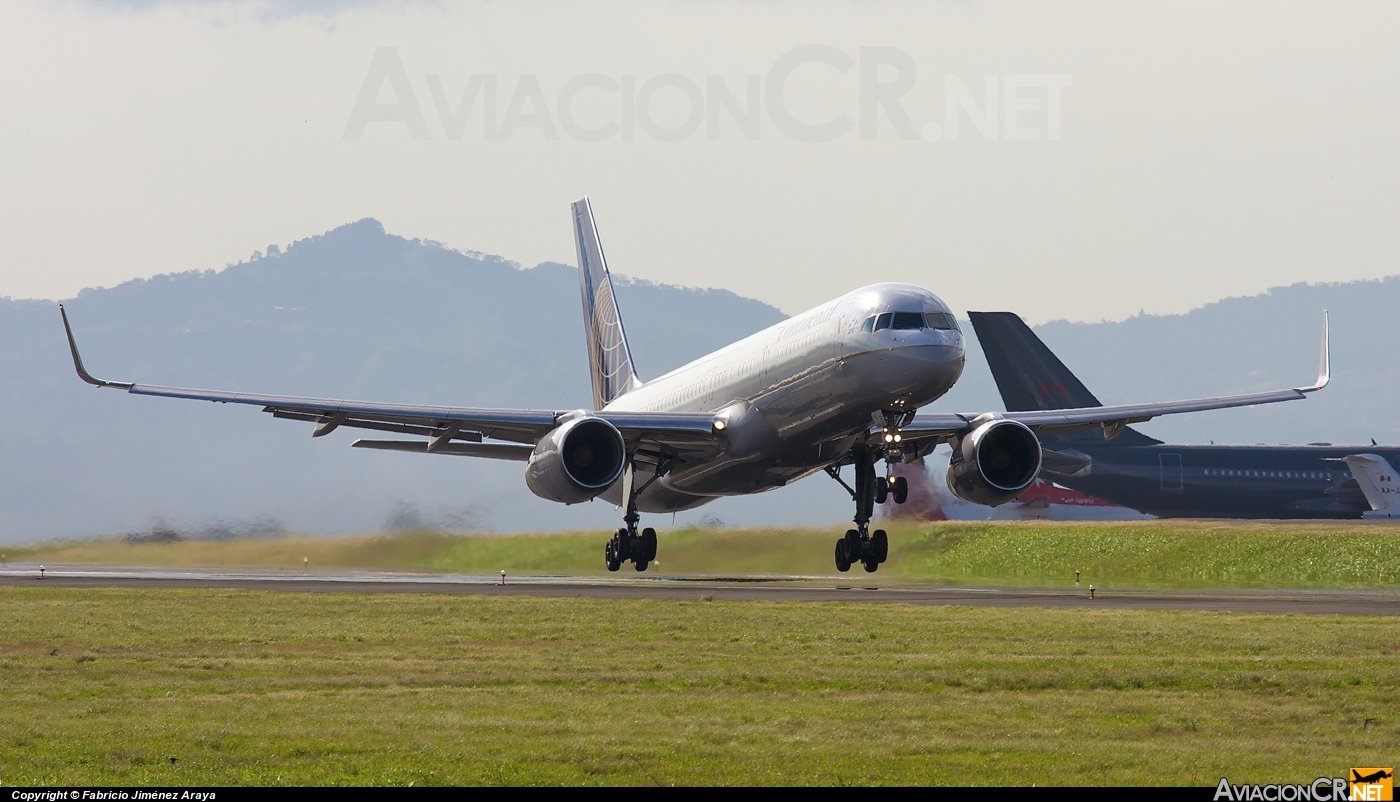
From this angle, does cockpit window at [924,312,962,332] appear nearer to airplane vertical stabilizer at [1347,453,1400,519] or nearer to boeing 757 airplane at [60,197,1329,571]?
boeing 757 airplane at [60,197,1329,571]

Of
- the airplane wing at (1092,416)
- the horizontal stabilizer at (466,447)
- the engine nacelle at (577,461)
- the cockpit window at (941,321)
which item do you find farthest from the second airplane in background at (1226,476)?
the cockpit window at (941,321)

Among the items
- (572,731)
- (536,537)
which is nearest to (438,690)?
(572,731)

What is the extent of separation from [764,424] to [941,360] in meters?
5.84

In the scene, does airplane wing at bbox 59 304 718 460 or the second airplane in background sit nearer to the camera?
airplane wing at bbox 59 304 718 460

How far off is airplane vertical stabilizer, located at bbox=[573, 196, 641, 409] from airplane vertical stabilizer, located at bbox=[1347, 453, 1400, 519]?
43.6 meters

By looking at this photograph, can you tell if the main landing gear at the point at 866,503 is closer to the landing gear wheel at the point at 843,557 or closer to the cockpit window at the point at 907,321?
the landing gear wheel at the point at 843,557

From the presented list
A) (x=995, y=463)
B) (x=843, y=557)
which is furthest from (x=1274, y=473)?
(x=843, y=557)

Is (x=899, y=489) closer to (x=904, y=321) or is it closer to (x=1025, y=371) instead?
(x=904, y=321)

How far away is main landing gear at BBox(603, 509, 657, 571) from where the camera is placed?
43.2 m

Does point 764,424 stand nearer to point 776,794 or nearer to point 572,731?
point 572,731

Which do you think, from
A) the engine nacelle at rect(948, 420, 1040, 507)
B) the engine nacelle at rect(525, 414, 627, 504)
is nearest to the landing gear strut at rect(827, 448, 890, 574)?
the engine nacelle at rect(948, 420, 1040, 507)

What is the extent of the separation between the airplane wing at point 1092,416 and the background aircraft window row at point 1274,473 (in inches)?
1416

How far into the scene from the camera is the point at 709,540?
54.8 metres

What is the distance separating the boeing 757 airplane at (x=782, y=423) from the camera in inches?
1334
